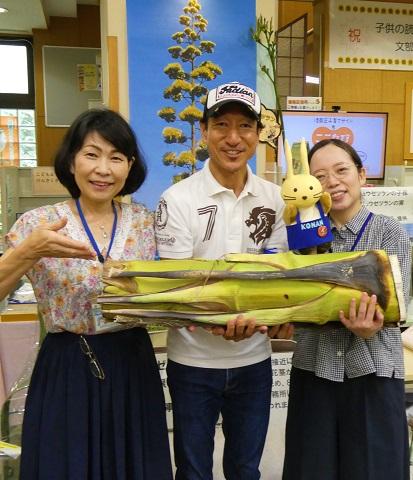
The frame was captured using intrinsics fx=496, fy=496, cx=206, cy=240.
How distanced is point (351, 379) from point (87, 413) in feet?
2.32

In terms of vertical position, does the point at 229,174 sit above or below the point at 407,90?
below

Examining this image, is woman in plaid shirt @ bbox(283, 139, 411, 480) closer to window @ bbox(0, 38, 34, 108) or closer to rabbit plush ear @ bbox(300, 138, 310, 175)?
rabbit plush ear @ bbox(300, 138, 310, 175)

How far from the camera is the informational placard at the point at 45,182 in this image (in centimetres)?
365

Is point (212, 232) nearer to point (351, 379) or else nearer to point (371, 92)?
point (351, 379)

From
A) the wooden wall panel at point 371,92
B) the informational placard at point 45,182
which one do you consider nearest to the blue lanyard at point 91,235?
the informational placard at point 45,182

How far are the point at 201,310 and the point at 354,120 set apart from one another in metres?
3.69

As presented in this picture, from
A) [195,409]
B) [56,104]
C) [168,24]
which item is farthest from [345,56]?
[195,409]

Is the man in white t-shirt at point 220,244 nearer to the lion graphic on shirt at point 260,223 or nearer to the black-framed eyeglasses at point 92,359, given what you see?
the lion graphic on shirt at point 260,223

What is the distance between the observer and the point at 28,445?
132 centimetres

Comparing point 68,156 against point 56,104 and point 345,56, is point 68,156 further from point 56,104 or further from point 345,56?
point 56,104

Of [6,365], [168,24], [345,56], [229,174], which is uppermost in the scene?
[345,56]

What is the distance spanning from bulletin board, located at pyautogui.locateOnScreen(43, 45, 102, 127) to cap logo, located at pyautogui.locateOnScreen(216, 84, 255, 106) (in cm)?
547

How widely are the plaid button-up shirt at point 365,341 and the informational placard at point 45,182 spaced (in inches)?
108

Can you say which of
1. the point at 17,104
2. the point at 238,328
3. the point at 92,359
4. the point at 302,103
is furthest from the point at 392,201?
the point at 17,104
